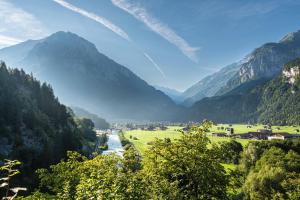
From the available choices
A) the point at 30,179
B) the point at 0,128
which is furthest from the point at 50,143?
the point at 30,179

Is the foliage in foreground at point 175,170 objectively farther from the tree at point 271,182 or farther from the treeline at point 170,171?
the tree at point 271,182

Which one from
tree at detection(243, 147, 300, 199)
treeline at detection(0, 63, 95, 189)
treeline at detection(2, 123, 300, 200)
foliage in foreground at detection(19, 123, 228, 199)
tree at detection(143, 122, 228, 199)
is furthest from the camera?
treeline at detection(0, 63, 95, 189)

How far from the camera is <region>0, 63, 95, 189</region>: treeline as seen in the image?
104 m

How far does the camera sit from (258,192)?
83312 millimetres

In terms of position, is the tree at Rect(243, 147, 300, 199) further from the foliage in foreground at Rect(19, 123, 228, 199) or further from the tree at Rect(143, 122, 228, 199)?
the foliage in foreground at Rect(19, 123, 228, 199)

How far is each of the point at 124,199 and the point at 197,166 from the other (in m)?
14.3

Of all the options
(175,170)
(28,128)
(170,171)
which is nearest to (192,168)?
(175,170)

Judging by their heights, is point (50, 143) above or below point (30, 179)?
above

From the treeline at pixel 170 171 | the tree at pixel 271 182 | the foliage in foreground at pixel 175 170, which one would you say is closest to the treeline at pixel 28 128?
the treeline at pixel 170 171

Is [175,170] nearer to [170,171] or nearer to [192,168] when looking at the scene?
[170,171]

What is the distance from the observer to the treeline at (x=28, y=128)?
342ft

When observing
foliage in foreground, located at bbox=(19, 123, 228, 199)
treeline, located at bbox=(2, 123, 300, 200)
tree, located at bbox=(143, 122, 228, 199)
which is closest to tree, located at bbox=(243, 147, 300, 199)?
treeline, located at bbox=(2, 123, 300, 200)

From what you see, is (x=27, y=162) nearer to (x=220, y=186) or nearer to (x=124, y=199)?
(x=220, y=186)

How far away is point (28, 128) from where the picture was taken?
401 feet
